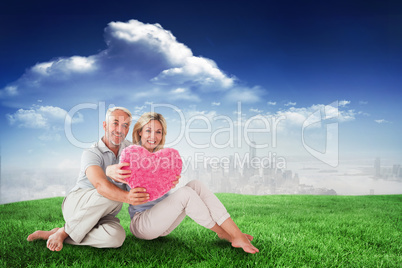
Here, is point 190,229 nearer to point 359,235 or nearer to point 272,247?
point 272,247

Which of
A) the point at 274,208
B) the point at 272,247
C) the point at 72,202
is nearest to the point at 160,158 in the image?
the point at 72,202

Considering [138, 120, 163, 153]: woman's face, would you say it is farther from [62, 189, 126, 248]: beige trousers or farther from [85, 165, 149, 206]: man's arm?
[62, 189, 126, 248]: beige trousers

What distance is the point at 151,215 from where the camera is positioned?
3389 mm

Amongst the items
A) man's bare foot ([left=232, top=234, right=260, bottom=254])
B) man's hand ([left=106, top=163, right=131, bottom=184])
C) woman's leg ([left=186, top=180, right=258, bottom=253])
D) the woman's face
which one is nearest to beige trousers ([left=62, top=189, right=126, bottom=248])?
man's hand ([left=106, top=163, right=131, bottom=184])

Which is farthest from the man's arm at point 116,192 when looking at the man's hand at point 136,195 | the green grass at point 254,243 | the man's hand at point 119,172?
the green grass at point 254,243

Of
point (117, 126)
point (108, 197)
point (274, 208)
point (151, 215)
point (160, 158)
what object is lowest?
point (274, 208)

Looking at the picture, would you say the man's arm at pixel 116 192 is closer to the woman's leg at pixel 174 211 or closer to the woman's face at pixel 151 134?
the woman's leg at pixel 174 211

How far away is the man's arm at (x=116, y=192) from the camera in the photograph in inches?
120

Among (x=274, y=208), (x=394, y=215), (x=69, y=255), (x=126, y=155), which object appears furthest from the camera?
(x=274, y=208)

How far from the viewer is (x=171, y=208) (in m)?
3.32

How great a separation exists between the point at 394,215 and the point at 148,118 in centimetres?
588

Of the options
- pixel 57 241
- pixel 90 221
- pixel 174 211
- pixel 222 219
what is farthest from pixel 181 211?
pixel 57 241

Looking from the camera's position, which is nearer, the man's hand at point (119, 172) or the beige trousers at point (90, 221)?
the man's hand at point (119, 172)

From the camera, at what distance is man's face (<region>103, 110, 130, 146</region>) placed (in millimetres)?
3416
